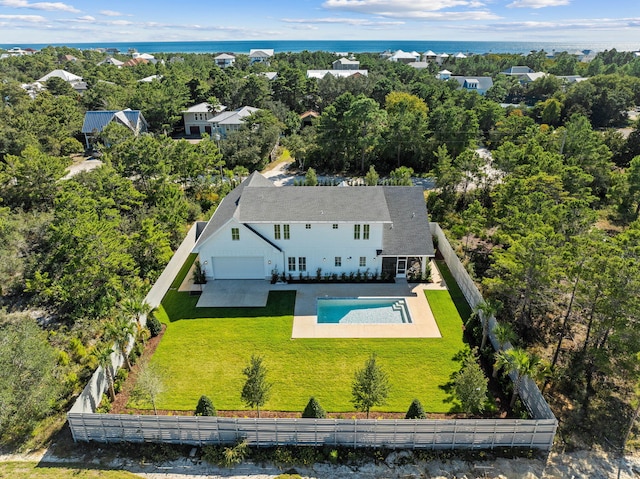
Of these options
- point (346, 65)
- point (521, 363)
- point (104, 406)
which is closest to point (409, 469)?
point (521, 363)

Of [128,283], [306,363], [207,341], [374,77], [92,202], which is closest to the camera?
[306,363]

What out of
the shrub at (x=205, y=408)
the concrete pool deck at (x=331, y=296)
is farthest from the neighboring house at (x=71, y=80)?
the shrub at (x=205, y=408)

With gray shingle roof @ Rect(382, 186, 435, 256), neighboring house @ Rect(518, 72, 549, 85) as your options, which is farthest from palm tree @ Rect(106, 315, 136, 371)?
neighboring house @ Rect(518, 72, 549, 85)

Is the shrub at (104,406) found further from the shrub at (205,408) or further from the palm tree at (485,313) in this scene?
the palm tree at (485,313)

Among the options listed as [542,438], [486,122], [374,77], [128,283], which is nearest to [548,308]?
[542,438]

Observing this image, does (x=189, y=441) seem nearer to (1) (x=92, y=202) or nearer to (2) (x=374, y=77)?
(1) (x=92, y=202)
